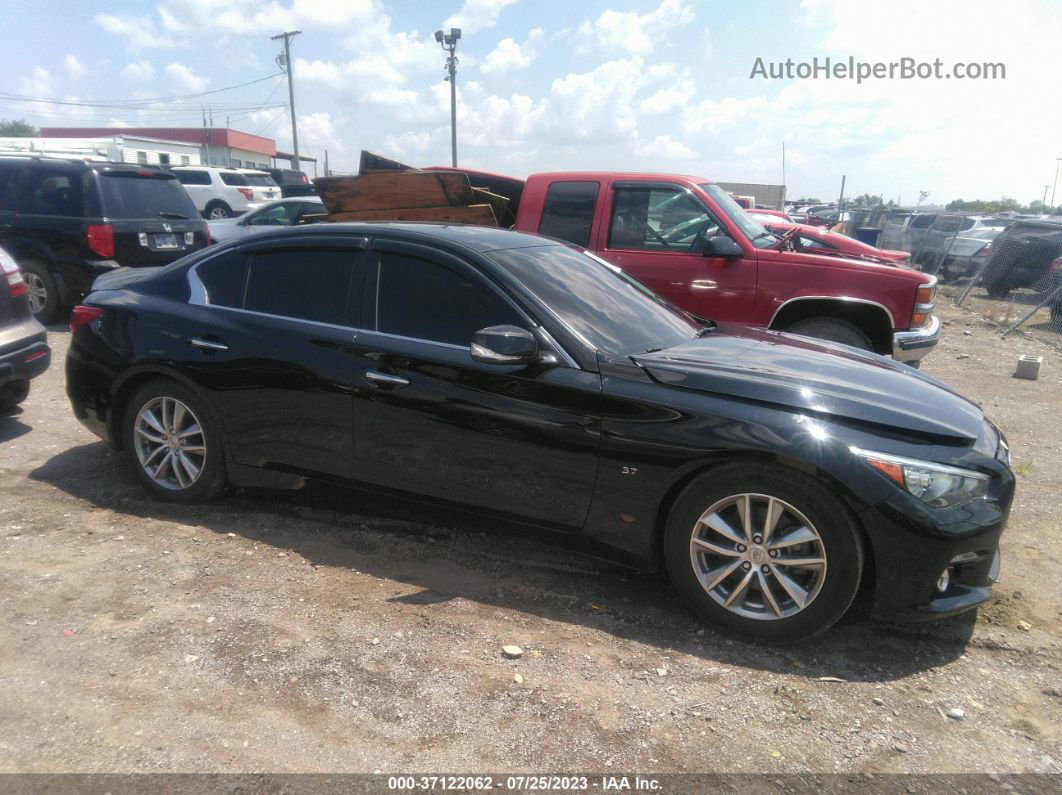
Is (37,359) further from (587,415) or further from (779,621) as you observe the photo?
(779,621)

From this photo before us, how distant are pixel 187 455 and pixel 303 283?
1.18 m

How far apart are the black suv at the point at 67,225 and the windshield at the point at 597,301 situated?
253 inches

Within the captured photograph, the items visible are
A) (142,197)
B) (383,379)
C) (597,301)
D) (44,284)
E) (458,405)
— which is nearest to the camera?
(458,405)

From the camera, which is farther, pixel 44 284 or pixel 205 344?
pixel 44 284

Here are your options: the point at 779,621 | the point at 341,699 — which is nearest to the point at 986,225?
→ the point at 779,621

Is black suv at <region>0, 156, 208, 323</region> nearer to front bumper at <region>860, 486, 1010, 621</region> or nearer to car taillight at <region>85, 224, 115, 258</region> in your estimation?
car taillight at <region>85, 224, 115, 258</region>

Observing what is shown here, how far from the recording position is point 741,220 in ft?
22.1

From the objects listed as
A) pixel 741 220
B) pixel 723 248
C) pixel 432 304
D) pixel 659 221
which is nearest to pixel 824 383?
pixel 432 304

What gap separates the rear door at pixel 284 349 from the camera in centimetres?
391

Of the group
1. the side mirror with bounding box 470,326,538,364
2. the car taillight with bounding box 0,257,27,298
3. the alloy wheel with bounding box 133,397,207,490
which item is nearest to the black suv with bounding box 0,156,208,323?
the car taillight with bounding box 0,257,27,298

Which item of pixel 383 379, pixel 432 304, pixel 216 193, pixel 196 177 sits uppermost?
pixel 196 177

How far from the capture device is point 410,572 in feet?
12.2

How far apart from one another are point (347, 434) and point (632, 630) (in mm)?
1666

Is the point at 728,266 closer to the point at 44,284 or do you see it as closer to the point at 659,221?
the point at 659,221
